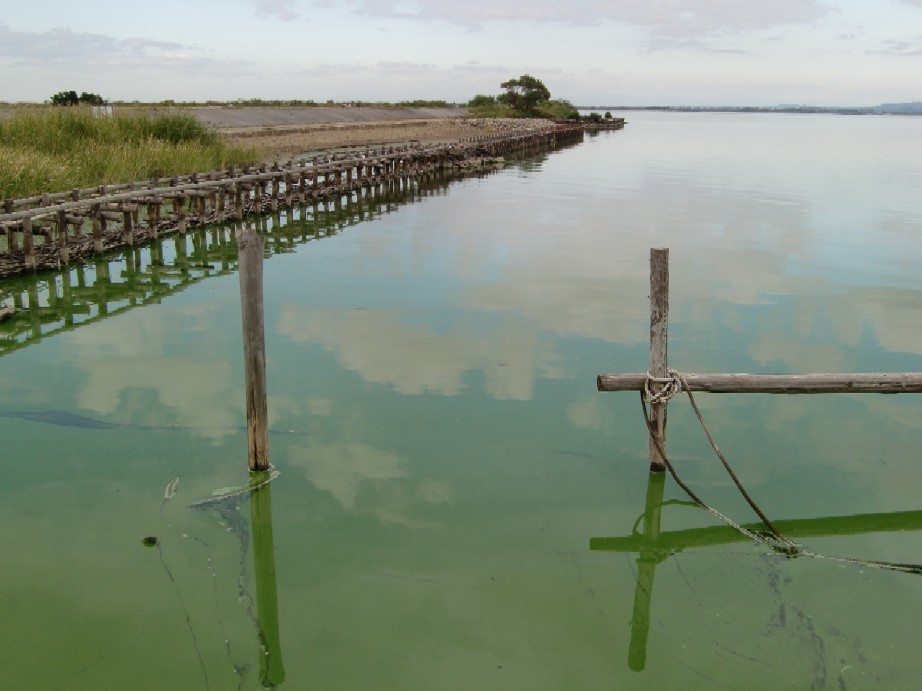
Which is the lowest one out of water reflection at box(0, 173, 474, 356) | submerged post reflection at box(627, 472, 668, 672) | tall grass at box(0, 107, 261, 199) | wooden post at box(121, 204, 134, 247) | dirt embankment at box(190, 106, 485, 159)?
submerged post reflection at box(627, 472, 668, 672)

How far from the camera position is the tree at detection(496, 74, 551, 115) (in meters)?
109

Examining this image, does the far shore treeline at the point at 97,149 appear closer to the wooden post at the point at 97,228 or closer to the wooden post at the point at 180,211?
the wooden post at the point at 180,211

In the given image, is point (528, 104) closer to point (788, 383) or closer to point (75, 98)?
point (75, 98)

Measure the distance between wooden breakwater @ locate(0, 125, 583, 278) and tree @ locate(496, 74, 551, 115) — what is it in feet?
262

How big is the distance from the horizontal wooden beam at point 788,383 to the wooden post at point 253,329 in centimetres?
271

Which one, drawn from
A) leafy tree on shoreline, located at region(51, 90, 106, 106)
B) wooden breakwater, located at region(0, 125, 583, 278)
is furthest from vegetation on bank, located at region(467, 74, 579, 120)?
wooden breakwater, located at region(0, 125, 583, 278)

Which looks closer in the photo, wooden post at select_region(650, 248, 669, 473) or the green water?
the green water

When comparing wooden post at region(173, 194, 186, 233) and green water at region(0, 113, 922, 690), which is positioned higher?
wooden post at region(173, 194, 186, 233)

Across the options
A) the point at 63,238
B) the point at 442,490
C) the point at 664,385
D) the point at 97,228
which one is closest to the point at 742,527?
the point at 664,385

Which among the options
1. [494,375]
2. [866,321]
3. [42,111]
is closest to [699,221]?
[866,321]

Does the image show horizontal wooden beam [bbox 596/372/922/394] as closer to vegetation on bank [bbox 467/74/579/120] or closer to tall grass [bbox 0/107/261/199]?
tall grass [bbox 0/107/261/199]

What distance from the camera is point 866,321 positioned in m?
12.9

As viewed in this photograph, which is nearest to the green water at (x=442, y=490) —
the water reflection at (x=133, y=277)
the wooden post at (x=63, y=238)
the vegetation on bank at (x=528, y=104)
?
the water reflection at (x=133, y=277)

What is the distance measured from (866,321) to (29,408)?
38.0 feet
